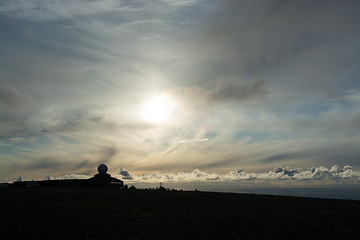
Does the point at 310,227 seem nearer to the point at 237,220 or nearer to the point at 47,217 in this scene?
the point at 237,220

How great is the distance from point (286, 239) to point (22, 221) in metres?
16.8

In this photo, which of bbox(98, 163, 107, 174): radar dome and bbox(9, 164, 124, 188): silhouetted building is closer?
bbox(9, 164, 124, 188): silhouetted building

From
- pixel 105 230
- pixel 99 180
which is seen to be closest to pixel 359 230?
pixel 105 230

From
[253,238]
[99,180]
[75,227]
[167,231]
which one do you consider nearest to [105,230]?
[75,227]

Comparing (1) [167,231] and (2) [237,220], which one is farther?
(2) [237,220]

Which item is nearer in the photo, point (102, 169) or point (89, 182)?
point (89, 182)

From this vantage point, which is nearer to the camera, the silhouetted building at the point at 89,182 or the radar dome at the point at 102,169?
the silhouetted building at the point at 89,182

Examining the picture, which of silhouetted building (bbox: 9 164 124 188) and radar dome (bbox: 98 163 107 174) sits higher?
radar dome (bbox: 98 163 107 174)

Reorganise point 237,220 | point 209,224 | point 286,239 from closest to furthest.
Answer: point 286,239 → point 209,224 → point 237,220

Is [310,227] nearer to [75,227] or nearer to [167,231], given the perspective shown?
[167,231]

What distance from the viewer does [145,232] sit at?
15.7 metres

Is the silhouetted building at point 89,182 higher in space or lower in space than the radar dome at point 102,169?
lower

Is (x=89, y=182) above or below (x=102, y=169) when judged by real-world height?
below

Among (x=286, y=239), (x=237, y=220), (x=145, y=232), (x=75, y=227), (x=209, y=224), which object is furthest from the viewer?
(x=237, y=220)
